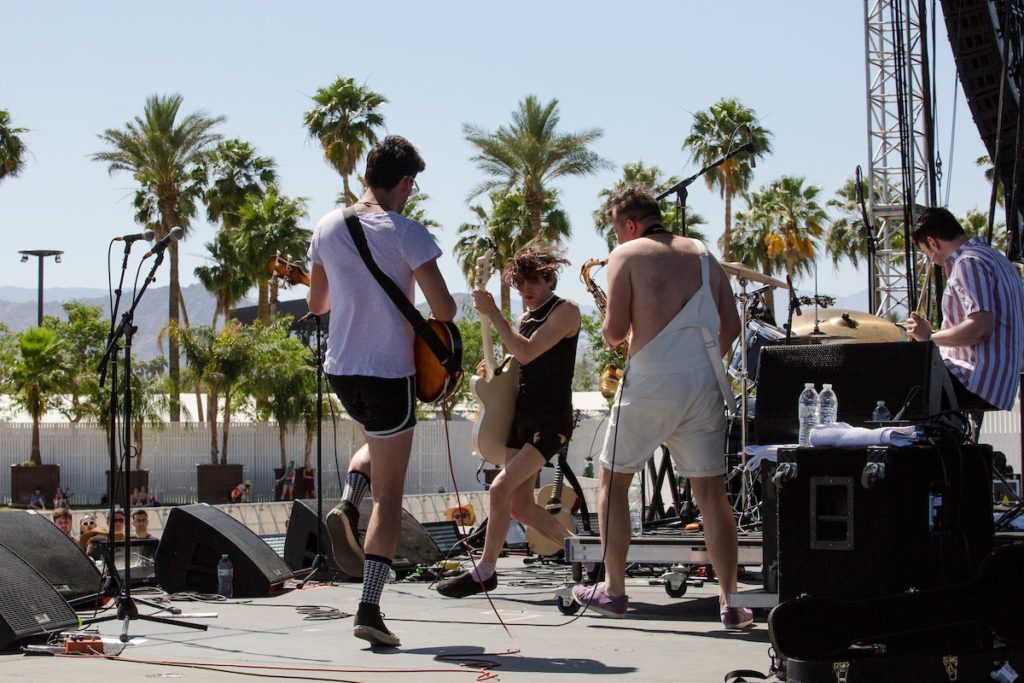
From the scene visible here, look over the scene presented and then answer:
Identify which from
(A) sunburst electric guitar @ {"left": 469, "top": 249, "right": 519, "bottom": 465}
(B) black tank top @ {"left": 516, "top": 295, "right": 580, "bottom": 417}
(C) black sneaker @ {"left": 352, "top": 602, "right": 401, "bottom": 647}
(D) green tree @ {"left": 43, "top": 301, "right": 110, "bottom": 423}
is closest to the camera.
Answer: (C) black sneaker @ {"left": 352, "top": 602, "right": 401, "bottom": 647}

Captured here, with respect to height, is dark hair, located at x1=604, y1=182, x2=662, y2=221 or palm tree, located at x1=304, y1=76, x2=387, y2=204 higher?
palm tree, located at x1=304, y1=76, x2=387, y2=204

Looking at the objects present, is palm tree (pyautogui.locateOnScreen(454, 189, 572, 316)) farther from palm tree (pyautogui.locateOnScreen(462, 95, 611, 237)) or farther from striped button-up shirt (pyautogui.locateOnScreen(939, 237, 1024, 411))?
striped button-up shirt (pyautogui.locateOnScreen(939, 237, 1024, 411))

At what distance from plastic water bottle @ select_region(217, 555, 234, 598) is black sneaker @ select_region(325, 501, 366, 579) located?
2952 mm

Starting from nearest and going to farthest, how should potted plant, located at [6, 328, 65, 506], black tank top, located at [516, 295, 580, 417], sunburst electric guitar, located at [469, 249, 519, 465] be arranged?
black tank top, located at [516, 295, 580, 417], sunburst electric guitar, located at [469, 249, 519, 465], potted plant, located at [6, 328, 65, 506]

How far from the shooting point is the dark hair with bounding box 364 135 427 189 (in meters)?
5.43

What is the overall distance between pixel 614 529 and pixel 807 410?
117cm

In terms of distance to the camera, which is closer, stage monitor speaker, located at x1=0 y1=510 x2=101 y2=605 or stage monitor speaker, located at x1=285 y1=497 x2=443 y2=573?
stage monitor speaker, located at x1=0 y1=510 x2=101 y2=605

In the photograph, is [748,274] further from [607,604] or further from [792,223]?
[792,223]

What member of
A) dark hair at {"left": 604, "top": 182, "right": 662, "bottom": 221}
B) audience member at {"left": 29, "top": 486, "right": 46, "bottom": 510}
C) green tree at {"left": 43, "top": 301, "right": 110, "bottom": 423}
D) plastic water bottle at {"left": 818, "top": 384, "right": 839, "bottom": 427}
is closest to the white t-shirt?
dark hair at {"left": 604, "top": 182, "right": 662, "bottom": 221}

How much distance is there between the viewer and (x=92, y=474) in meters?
35.6

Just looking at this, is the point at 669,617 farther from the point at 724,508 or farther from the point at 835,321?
the point at 835,321

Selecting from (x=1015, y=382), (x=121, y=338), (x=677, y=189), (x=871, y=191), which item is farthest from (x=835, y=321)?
(x=871, y=191)

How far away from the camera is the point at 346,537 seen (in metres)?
5.27

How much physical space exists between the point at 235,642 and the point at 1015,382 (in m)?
3.81
